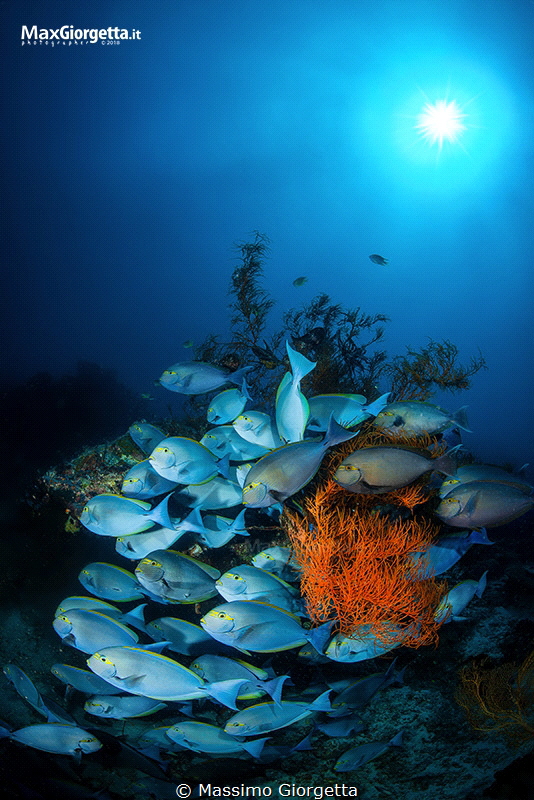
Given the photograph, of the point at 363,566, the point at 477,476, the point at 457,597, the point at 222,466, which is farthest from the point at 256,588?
the point at 477,476

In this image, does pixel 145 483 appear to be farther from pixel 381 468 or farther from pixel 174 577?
pixel 381 468

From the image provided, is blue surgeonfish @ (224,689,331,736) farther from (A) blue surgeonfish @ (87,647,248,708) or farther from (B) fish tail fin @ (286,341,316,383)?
(B) fish tail fin @ (286,341,316,383)

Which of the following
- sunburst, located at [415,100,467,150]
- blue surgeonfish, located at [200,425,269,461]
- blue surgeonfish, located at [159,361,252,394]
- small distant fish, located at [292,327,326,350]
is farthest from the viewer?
sunburst, located at [415,100,467,150]

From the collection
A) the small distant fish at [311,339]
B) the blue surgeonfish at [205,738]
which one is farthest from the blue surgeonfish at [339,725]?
the small distant fish at [311,339]

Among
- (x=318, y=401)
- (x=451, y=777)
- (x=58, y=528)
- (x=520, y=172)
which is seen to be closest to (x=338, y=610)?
(x=318, y=401)

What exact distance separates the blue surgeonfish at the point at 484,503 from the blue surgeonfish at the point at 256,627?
4.09 feet

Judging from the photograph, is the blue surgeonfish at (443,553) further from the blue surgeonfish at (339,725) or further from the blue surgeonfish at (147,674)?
the blue surgeonfish at (147,674)

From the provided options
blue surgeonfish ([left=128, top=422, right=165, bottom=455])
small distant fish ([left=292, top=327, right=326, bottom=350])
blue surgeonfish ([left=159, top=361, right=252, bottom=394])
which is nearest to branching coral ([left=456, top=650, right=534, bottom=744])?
blue surgeonfish ([left=159, top=361, right=252, bottom=394])

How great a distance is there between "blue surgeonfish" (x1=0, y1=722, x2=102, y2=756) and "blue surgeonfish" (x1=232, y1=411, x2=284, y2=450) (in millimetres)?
2595

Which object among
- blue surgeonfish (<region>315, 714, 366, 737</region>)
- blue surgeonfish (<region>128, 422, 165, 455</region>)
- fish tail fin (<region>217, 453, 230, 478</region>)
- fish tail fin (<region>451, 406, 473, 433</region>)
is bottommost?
blue surgeonfish (<region>315, 714, 366, 737</region>)

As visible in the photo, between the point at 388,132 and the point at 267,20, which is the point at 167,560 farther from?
the point at 388,132

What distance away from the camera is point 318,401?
280 cm

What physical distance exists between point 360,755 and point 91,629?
256 centimetres

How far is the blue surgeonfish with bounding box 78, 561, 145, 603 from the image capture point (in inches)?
110
